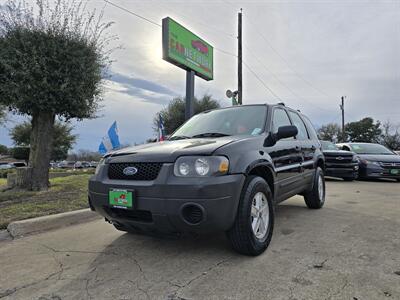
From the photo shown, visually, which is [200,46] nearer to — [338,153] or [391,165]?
[338,153]

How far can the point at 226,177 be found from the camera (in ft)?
9.04

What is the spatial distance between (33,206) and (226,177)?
4147mm

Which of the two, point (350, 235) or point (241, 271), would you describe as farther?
point (350, 235)

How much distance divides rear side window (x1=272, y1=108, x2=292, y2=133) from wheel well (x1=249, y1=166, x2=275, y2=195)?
616mm

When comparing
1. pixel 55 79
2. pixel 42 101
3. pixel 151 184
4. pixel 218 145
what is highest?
pixel 55 79

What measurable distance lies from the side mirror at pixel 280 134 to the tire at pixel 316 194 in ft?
6.85

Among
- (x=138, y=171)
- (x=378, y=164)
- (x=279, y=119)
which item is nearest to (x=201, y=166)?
(x=138, y=171)

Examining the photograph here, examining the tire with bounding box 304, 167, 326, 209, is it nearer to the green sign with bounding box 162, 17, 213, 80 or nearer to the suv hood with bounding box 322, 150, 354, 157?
the suv hood with bounding box 322, 150, 354, 157

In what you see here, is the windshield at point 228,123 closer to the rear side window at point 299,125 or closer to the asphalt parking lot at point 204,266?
the rear side window at point 299,125

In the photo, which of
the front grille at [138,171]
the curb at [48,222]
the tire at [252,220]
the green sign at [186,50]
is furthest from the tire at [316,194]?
the green sign at [186,50]

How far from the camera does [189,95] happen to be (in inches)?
492

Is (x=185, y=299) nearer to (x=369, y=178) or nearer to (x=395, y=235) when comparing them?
(x=395, y=235)

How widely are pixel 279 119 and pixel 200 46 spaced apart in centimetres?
1108

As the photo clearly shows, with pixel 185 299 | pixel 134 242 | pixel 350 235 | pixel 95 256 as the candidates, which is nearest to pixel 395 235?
pixel 350 235
